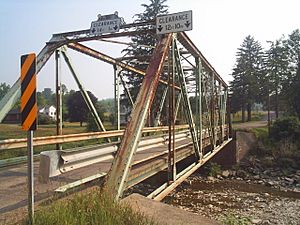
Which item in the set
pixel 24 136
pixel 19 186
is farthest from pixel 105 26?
pixel 24 136

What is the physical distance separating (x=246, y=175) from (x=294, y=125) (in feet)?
35.3

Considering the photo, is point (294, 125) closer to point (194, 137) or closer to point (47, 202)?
point (194, 137)

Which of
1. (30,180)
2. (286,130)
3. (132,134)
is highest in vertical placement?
(132,134)

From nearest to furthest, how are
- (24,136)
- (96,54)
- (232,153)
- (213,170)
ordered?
(96,54), (213,170), (24,136), (232,153)

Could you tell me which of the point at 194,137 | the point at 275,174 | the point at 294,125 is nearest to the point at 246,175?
the point at 275,174

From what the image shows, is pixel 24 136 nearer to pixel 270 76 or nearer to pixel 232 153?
pixel 232 153

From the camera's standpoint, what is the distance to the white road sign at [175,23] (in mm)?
6086

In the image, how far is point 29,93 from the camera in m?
3.51

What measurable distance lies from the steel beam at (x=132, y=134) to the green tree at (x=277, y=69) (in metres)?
44.9

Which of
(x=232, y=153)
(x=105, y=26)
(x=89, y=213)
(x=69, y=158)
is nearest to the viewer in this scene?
(x=89, y=213)

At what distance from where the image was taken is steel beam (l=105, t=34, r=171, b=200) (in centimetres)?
422

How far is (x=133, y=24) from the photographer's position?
7.52 metres

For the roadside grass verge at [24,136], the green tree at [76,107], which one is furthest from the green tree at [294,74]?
the green tree at [76,107]

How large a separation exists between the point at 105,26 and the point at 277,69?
149 ft
